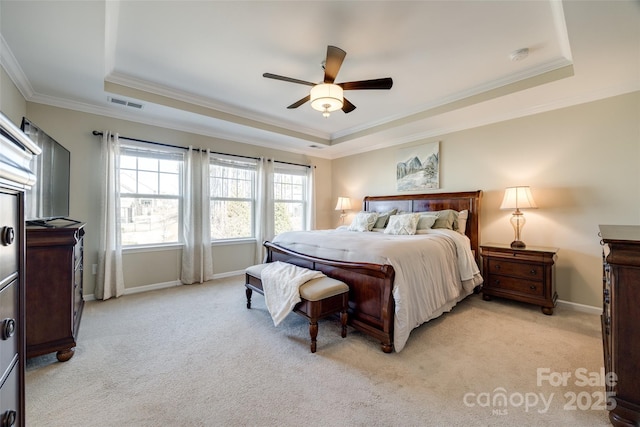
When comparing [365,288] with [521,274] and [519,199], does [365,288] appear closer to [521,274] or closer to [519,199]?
[521,274]

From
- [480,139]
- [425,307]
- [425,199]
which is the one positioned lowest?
[425,307]

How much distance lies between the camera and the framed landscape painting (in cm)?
441

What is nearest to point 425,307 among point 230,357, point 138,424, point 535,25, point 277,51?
point 230,357

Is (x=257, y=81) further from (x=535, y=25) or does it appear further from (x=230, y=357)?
(x=230, y=357)

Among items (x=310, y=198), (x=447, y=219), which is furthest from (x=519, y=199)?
(x=310, y=198)

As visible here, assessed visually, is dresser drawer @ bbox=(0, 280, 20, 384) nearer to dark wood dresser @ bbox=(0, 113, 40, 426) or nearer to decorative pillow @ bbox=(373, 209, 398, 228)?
dark wood dresser @ bbox=(0, 113, 40, 426)

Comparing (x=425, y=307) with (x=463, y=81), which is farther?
(x=463, y=81)

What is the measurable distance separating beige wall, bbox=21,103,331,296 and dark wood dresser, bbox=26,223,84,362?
1743 mm

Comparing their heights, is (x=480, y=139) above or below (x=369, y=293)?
above

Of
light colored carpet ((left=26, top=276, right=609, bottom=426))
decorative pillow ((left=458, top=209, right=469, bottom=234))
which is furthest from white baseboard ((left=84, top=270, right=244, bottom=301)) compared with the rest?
decorative pillow ((left=458, top=209, right=469, bottom=234))

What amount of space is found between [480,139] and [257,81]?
10.5 ft

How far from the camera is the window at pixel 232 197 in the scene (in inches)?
183

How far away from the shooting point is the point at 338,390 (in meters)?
1.80

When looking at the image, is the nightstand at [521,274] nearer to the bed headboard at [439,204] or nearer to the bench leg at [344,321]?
the bed headboard at [439,204]
